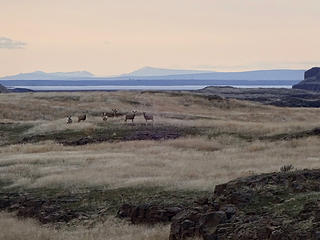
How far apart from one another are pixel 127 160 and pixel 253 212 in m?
17.6

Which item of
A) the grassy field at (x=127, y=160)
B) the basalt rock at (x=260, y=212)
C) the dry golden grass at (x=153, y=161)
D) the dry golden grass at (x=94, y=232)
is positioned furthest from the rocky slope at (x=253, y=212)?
the dry golden grass at (x=153, y=161)

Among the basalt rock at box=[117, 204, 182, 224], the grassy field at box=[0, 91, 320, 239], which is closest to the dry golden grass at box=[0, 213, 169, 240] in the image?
the grassy field at box=[0, 91, 320, 239]

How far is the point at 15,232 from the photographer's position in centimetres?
1859

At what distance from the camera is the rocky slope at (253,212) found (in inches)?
523

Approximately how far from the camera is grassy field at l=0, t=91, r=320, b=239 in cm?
2055

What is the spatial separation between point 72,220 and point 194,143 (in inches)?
801

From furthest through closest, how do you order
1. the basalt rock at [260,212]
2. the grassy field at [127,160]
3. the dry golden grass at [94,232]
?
the grassy field at [127,160]
the dry golden grass at [94,232]
the basalt rock at [260,212]

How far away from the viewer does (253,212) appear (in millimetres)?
15367

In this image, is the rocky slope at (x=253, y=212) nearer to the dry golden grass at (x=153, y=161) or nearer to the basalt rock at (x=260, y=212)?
the basalt rock at (x=260, y=212)

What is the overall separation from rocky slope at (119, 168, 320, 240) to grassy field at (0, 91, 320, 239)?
3.24 feet

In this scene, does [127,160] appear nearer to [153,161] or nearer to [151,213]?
[153,161]

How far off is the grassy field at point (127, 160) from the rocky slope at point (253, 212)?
3.24 feet

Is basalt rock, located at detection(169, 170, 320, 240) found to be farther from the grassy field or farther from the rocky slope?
the grassy field

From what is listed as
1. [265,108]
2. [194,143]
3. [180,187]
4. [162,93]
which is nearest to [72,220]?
[180,187]
